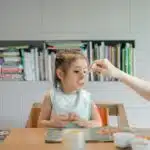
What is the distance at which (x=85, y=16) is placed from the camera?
12.3 ft

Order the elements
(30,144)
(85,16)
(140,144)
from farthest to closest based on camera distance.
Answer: (85,16) → (30,144) → (140,144)

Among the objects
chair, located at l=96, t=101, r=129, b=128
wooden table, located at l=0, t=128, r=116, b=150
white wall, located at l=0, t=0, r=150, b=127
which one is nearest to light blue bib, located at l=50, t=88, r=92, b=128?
chair, located at l=96, t=101, r=129, b=128

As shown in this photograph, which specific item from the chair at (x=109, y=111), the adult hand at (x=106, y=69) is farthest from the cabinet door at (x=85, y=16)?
the adult hand at (x=106, y=69)

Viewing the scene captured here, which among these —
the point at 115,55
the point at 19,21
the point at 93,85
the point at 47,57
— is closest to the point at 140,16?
the point at 115,55

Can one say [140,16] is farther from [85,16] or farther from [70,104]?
[70,104]

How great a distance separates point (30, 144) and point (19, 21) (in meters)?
2.22

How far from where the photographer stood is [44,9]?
3.75m

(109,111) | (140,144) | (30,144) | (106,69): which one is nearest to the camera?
(140,144)

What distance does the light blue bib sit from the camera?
7.72 feet

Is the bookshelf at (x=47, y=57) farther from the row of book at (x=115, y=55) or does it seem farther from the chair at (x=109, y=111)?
the chair at (x=109, y=111)

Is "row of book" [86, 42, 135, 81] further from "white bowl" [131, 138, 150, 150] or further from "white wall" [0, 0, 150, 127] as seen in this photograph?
"white bowl" [131, 138, 150, 150]

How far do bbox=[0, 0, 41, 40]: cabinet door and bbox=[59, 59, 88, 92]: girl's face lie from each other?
4.87 feet

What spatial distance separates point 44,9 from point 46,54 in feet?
1.47

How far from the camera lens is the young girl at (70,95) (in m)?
2.33
